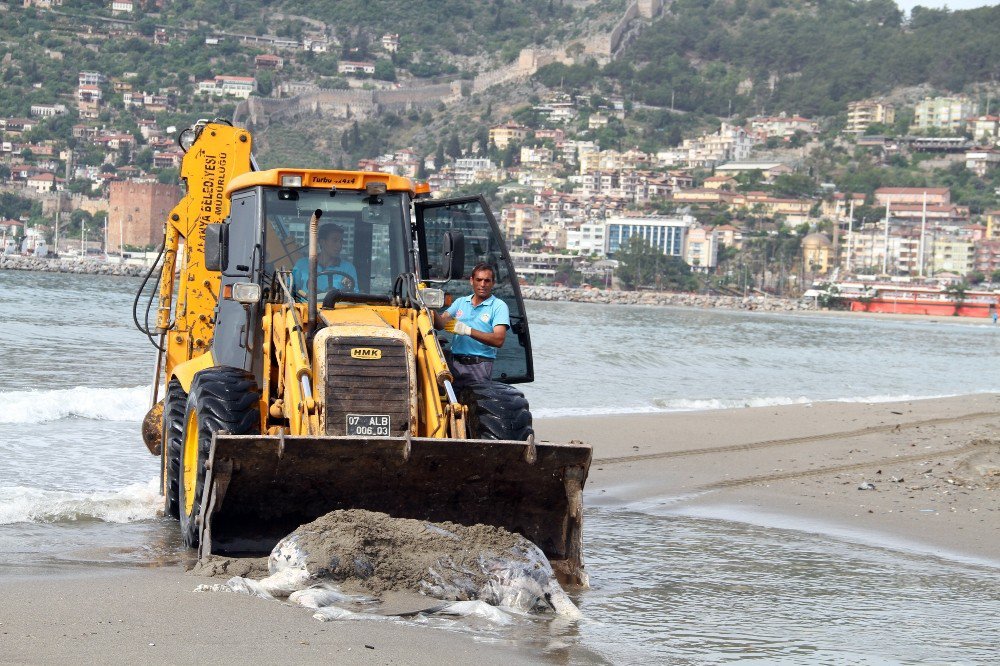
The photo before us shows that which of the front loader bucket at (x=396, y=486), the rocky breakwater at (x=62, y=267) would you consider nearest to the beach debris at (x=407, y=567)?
the front loader bucket at (x=396, y=486)

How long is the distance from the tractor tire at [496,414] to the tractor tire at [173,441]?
5.88 ft

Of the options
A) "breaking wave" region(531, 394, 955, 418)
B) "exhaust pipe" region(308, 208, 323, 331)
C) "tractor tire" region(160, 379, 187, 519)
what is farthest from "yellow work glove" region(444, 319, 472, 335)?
"breaking wave" region(531, 394, 955, 418)

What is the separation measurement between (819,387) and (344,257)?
21.0 meters

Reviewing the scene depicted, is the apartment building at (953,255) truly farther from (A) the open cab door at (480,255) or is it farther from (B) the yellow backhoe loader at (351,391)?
(B) the yellow backhoe loader at (351,391)

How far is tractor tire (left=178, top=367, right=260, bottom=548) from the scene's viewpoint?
8.14 metres

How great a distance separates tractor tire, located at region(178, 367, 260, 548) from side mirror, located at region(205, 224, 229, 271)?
0.66 metres

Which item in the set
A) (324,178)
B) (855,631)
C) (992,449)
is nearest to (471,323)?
(324,178)

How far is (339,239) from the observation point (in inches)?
349

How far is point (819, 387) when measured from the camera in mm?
28641

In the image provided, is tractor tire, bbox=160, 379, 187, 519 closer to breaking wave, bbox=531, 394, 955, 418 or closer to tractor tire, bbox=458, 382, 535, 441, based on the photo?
tractor tire, bbox=458, 382, 535, 441

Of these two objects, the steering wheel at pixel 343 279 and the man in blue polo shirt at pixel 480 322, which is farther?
the man in blue polo shirt at pixel 480 322

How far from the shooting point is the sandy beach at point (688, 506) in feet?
20.6

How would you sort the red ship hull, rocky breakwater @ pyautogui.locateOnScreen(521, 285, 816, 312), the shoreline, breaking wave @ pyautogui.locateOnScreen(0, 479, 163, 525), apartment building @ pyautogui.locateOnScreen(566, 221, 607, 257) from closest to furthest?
breaking wave @ pyautogui.locateOnScreen(0, 479, 163, 525)
the shoreline
the red ship hull
rocky breakwater @ pyautogui.locateOnScreen(521, 285, 816, 312)
apartment building @ pyautogui.locateOnScreen(566, 221, 607, 257)

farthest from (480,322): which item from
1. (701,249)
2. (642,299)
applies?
(701,249)
